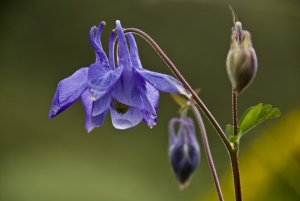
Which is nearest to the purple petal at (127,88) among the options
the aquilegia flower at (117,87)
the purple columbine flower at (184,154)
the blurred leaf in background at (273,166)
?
the aquilegia flower at (117,87)

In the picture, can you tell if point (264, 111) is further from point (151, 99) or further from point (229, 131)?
point (151, 99)

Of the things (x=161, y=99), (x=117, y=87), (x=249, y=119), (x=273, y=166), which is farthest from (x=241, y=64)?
(x=161, y=99)

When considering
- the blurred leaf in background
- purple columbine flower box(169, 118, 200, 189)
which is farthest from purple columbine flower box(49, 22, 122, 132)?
the blurred leaf in background

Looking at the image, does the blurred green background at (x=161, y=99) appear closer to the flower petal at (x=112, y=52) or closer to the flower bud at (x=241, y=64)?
the flower petal at (x=112, y=52)

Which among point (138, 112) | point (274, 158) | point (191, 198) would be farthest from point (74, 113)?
point (138, 112)

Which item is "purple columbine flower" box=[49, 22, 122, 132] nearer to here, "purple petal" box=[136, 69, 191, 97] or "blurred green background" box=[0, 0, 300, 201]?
"purple petal" box=[136, 69, 191, 97]
